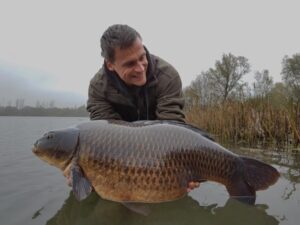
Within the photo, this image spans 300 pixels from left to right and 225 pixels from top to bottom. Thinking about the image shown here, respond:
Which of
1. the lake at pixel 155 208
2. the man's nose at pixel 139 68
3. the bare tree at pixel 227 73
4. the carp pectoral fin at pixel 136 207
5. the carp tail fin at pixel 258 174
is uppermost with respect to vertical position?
the bare tree at pixel 227 73

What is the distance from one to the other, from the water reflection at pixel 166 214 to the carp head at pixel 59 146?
2.23 feet

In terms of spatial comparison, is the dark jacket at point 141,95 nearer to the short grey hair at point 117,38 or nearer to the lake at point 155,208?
the short grey hair at point 117,38

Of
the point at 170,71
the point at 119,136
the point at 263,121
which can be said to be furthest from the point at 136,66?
the point at 263,121

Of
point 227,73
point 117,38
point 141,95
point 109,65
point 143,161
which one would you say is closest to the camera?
point 143,161

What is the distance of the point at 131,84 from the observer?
3359mm

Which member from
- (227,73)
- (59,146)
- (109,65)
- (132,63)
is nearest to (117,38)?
(132,63)

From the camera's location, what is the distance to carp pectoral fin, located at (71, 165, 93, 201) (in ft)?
7.70

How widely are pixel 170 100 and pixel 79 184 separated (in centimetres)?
135

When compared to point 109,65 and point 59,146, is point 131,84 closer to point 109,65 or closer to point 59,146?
point 109,65

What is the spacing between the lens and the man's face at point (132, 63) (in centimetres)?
305

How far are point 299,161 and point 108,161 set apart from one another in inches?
163

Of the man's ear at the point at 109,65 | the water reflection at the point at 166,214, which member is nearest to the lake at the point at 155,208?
the water reflection at the point at 166,214

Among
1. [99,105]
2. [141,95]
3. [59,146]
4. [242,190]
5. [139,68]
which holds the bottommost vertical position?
[242,190]

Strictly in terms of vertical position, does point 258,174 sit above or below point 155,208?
above
